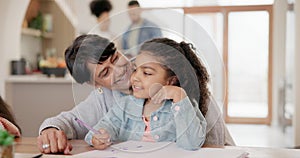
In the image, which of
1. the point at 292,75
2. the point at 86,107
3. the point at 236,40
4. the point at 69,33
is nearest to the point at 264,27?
the point at 236,40

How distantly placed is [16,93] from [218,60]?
220 centimetres

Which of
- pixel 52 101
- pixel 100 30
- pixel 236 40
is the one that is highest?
pixel 236 40

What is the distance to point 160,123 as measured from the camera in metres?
0.77

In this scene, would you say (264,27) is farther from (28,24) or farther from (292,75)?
(28,24)

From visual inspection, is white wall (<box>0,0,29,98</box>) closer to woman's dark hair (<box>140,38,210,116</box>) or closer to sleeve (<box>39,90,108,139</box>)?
sleeve (<box>39,90,108,139</box>)

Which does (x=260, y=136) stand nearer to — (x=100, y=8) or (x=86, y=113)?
(x=100, y=8)

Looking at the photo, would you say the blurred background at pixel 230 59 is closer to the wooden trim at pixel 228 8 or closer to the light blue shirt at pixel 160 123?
the wooden trim at pixel 228 8

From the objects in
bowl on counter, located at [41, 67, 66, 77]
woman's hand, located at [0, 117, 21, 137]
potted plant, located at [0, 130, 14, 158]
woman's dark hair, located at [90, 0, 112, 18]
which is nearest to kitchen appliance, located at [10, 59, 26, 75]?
bowl on counter, located at [41, 67, 66, 77]

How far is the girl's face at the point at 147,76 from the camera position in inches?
28.8

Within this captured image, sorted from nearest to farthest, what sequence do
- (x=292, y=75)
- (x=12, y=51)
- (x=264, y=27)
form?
(x=12, y=51) → (x=292, y=75) → (x=264, y=27)

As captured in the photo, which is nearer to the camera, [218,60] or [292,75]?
[218,60]

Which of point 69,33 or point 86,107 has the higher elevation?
point 69,33

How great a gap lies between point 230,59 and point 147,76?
440 cm

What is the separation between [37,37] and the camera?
4.75 m
